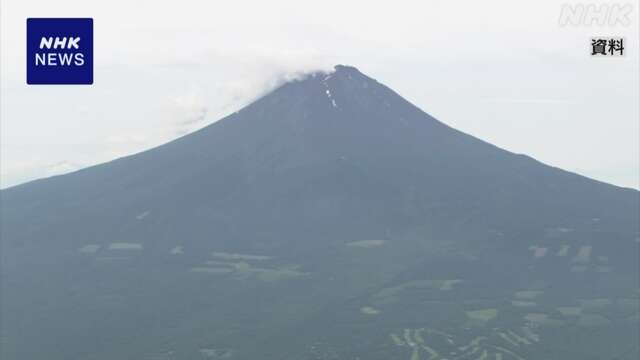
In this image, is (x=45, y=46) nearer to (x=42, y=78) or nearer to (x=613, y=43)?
(x=42, y=78)

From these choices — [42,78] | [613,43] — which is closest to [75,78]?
[42,78]

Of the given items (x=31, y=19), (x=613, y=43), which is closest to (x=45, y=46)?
(x=31, y=19)

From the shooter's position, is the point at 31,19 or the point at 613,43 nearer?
the point at 31,19

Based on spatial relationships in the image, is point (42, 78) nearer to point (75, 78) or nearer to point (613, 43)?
point (75, 78)

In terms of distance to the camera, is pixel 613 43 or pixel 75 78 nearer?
pixel 75 78
